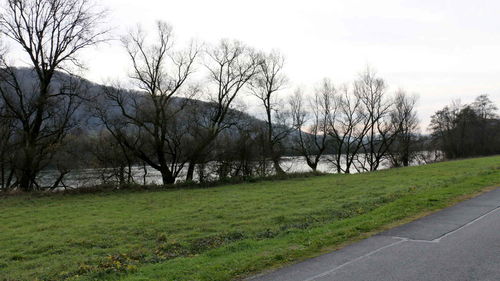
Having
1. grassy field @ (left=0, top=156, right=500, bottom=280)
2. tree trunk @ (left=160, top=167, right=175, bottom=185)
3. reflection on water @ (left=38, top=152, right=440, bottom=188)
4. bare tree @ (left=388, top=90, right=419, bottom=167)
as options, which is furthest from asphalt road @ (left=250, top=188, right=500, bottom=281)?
bare tree @ (left=388, top=90, right=419, bottom=167)

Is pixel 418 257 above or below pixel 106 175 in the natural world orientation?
below

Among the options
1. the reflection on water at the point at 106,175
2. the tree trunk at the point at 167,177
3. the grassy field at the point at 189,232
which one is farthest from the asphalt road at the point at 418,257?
the tree trunk at the point at 167,177

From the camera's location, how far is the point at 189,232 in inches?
439

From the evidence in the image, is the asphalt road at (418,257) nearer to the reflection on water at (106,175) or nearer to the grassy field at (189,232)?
the grassy field at (189,232)

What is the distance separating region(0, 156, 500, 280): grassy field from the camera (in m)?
7.32

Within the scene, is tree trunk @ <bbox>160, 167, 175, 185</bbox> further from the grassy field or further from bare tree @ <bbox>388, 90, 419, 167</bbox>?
bare tree @ <bbox>388, 90, 419, 167</bbox>

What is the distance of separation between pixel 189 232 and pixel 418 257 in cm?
690

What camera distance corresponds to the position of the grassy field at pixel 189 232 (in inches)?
288

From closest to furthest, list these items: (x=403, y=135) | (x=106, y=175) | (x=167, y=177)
A: 1. (x=106, y=175)
2. (x=167, y=177)
3. (x=403, y=135)

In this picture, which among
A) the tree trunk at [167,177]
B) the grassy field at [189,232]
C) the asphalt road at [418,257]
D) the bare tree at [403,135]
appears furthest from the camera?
the bare tree at [403,135]

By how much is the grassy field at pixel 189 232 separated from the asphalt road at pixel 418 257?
633 millimetres

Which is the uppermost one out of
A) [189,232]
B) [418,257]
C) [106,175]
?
[106,175]

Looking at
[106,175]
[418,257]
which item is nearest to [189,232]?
[418,257]

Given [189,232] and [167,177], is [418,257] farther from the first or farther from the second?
[167,177]
